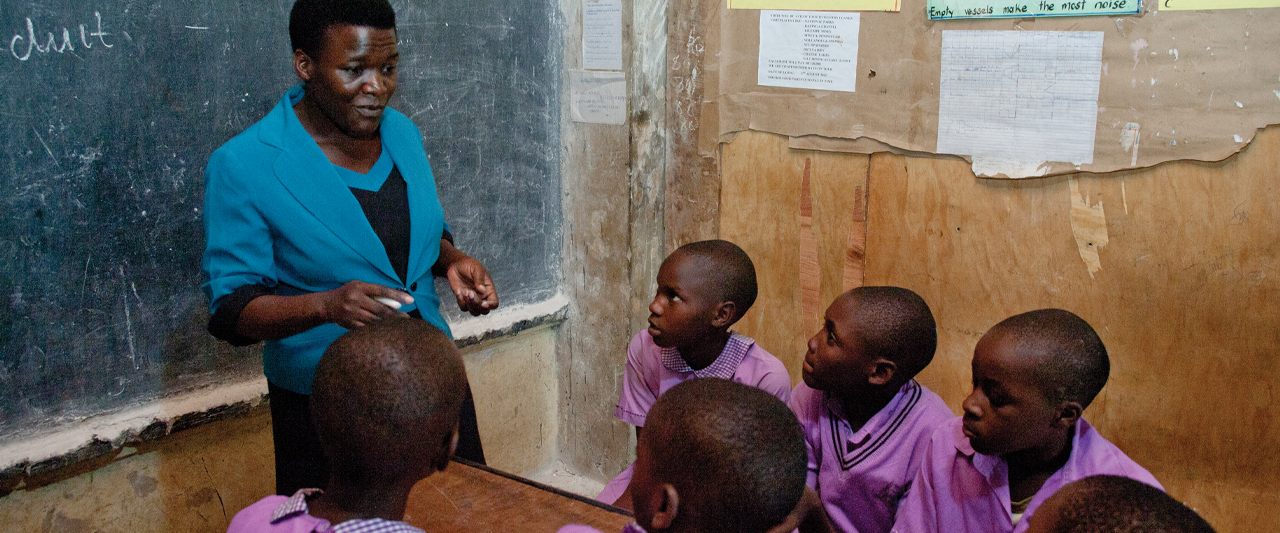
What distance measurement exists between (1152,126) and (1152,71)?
0.14 metres

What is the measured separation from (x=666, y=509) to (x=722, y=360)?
1.06 m

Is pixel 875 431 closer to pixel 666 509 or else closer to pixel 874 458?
pixel 874 458

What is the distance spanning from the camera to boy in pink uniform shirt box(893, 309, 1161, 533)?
1.67 meters

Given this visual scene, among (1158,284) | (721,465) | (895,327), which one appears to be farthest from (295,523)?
(1158,284)

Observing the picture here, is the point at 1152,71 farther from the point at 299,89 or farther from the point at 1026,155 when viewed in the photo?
the point at 299,89

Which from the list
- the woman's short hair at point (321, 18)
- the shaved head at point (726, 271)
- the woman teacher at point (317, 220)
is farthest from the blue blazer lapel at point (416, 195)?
the shaved head at point (726, 271)

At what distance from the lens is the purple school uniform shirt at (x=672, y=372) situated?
2.29m

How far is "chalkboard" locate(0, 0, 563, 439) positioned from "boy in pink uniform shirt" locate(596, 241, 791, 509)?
1223 millimetres

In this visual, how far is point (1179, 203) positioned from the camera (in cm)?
230

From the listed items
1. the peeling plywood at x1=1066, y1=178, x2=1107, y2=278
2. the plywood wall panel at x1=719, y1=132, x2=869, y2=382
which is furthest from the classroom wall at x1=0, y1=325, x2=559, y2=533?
the peeling plywood at x1=1066, y1=178, x2=1107, y2=278

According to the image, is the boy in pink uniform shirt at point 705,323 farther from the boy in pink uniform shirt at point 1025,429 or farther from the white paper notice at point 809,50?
the white paper notice at point 809,50

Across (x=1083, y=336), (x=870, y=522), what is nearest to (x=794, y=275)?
(x=870, y=522)

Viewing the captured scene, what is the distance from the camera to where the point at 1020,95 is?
242 cm

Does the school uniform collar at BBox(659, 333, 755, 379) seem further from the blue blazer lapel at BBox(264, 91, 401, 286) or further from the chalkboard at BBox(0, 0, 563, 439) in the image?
the chalkboard at BBox(0, 0, 563, 439)
